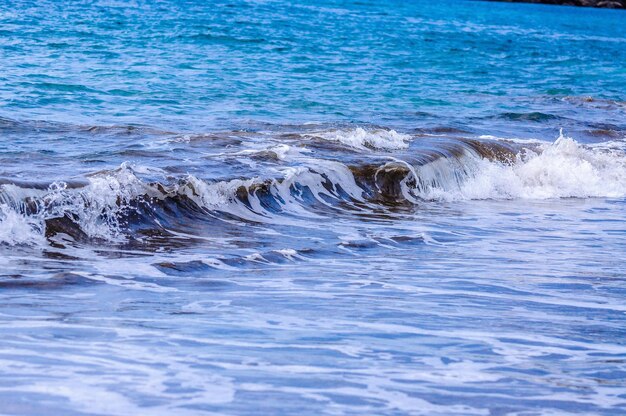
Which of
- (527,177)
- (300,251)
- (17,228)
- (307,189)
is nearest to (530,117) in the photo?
(527,177)

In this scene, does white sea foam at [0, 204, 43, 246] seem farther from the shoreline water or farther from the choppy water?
the shoreline water

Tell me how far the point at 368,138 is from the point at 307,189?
2.87 meters

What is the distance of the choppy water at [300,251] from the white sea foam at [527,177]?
0.04 meters

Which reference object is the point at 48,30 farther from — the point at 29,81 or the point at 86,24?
the point at 29,81

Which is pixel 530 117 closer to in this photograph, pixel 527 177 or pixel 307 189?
pixel 527 177

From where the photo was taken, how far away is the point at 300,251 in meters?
7.58

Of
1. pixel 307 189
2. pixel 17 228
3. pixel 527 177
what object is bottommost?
pixel 527 177

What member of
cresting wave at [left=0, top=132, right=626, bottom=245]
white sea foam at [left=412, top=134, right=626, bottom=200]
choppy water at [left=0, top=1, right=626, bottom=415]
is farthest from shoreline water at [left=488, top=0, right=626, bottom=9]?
white sea foam at [left=412, top=134, right=626, bottom=200]

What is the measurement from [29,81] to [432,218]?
1113 centimetres

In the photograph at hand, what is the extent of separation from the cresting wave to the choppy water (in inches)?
1.3

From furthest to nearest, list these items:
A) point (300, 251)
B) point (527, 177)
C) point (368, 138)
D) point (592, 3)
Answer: point (592, 3), point (368, 138), point (527, 177), point (300, 251)

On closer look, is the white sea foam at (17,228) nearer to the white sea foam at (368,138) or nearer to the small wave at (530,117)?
the white sea foam at (368,138)

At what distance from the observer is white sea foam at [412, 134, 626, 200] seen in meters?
11.5

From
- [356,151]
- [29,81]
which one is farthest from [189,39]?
[356,151]
